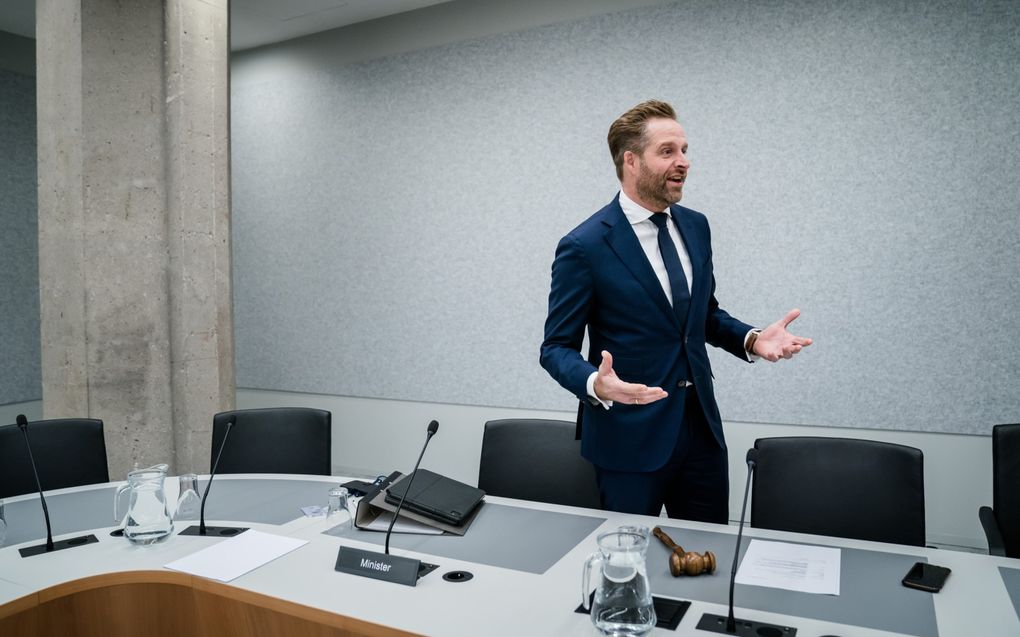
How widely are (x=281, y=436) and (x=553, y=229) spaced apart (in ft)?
7.27

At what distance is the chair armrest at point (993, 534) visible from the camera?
2.04 meters

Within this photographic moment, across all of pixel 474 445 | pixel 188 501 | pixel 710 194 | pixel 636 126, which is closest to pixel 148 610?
pixel 188 501

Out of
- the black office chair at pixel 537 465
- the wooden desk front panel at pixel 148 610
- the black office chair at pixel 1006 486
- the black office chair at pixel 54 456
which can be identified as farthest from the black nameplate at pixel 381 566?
the black office chair at pixel 1006 486

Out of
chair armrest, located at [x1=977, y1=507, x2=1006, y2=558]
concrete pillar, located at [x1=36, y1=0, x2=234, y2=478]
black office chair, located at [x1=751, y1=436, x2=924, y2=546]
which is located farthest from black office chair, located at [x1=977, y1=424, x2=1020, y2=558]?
concrete pillar, located at [x1=36, y1=0, x2=234, y2=478]

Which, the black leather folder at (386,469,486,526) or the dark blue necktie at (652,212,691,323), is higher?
the dark blue necktie at (652,212,691,323)

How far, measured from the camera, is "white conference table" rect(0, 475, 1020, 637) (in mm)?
1321

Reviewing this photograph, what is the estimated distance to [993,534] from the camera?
2.12 meters

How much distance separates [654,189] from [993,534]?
1426mm

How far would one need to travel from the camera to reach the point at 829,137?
3699 mm

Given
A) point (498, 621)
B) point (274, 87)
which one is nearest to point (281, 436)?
point (498, 621)

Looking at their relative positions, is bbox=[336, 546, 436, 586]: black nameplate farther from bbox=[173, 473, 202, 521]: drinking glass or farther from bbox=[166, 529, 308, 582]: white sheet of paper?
bbox=[173, 473, 202, 521]: drinking glass

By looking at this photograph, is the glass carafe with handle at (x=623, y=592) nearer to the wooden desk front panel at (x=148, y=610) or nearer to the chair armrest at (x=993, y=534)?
the wooden desk front panel at (x=148, y=610)

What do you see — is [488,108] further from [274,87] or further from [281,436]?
[281,436]

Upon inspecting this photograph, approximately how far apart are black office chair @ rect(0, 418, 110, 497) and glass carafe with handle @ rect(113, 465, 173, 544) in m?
0.99
